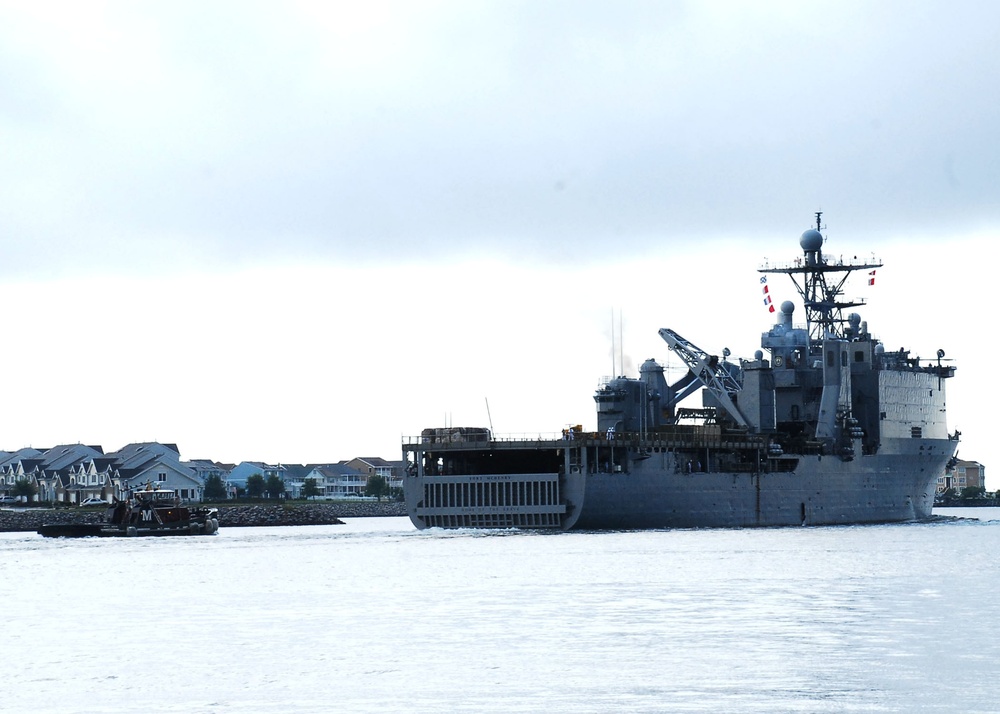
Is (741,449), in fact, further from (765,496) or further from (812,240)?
(812,240)

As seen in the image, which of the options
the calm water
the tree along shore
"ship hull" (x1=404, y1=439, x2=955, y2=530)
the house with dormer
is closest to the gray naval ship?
"ship hull" (x1=404, y1=439, x2=955, y2=530)

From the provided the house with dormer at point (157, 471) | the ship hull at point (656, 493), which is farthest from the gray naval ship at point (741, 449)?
the house with dormer at point (157, 471)

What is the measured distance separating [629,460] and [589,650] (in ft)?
151

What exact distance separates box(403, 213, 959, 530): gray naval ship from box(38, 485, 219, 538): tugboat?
17341mm

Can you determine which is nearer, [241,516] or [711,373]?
[711,373]

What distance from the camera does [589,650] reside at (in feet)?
101

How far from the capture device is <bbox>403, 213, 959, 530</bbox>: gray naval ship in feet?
246

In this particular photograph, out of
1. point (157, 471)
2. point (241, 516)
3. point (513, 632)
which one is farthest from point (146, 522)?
point (157, 471)

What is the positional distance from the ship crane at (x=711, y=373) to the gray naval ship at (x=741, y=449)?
10 centimetres

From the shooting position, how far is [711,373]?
8919cm

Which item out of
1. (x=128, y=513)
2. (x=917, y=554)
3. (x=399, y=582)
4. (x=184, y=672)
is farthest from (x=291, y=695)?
(x=128, y=513)

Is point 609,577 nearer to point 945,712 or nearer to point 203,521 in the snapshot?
point 945,712

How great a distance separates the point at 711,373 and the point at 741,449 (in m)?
7.30

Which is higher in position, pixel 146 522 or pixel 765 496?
pixel 765 496
